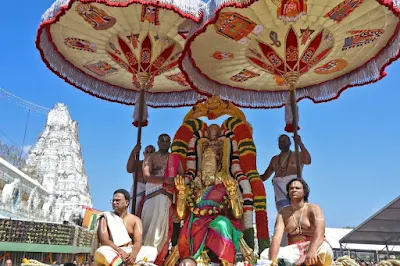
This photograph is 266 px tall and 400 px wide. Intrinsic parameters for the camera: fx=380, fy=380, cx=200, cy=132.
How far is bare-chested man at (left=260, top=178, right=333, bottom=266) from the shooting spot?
3297 mm

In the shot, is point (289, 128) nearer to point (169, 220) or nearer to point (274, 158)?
point (274, 158)

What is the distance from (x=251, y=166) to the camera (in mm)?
6039

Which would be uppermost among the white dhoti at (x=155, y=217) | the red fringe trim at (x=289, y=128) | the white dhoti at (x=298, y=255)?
the red fringe trim at (x=289, y=128)

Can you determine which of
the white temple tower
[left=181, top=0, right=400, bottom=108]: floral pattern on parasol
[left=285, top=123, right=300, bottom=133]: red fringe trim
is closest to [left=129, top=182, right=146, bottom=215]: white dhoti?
[left=181, top=0, right=400, bottom=108]: floral pattern on parasol

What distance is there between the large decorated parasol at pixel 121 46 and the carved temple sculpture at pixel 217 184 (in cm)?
140

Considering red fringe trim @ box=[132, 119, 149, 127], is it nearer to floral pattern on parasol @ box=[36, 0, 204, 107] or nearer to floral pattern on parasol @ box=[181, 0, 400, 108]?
floral pattern on parasol @ box=[36, 0, 204, 107]

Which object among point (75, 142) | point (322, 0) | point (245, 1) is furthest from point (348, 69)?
point (75, 142)

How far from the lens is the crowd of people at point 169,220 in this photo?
3473 millimetres

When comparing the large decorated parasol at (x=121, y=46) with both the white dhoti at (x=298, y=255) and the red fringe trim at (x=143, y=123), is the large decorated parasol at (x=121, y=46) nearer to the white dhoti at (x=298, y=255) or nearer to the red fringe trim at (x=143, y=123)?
the red fringe trim at (x=143, y=123)

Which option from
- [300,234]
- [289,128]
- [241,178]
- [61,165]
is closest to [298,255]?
[300,234]

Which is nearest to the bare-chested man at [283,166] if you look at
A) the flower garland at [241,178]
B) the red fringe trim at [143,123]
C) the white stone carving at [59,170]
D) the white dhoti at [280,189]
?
the white dhoti at [280,189]

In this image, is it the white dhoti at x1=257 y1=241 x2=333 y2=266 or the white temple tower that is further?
the white temple tower

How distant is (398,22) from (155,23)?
388 cm

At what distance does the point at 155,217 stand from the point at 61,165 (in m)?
43.2
